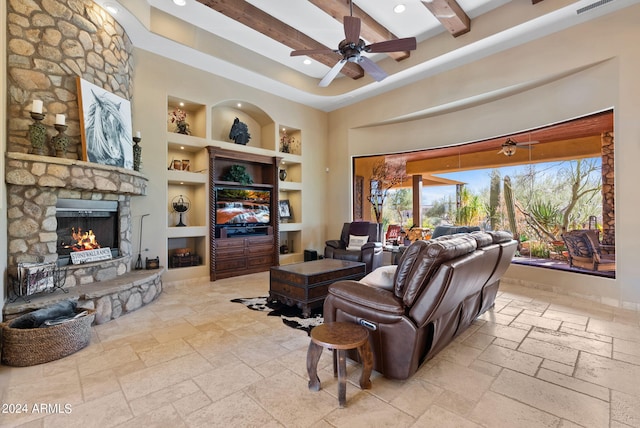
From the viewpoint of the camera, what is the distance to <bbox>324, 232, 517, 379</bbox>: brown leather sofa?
6.64ft

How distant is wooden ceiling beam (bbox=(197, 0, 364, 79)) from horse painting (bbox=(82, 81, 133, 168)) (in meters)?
1.85

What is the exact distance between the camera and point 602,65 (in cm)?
400

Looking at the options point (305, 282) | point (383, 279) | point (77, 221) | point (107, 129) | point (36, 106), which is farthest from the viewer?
point (107, 129)

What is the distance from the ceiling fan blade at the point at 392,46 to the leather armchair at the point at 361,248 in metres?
3.24

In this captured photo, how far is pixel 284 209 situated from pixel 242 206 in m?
1.23

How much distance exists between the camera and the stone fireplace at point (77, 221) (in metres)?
3.06

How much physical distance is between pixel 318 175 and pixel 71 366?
233 inches

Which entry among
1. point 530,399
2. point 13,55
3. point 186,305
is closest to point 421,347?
point 530,399

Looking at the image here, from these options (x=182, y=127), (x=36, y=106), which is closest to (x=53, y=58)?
(x=36, y=106)

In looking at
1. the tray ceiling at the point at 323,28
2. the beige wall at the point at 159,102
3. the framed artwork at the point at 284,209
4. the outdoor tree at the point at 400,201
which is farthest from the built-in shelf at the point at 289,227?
the tray ceiling at the point at 323,28

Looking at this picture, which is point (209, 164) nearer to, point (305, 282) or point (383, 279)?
point (305, 282)

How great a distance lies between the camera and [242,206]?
6.11 m

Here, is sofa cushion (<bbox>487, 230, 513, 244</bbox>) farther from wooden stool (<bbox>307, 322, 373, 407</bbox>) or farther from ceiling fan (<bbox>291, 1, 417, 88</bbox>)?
ceiling fan (<bbox>291, 1, 417, 88</bbox>)

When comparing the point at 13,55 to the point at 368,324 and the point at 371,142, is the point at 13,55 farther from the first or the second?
the point at 371,142
